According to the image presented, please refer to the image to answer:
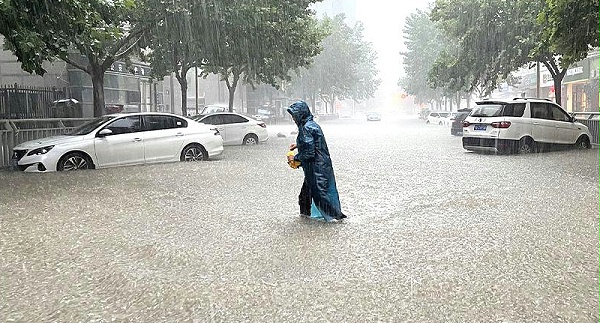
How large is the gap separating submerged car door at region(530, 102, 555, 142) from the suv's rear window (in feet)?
1.58

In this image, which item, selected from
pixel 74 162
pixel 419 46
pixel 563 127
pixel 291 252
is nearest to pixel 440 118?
pixel 419 46

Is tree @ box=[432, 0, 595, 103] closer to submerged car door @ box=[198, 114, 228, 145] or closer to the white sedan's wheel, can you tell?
submerged car door @ box=[198, 114, 228, 145]

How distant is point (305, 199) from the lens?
308 inches

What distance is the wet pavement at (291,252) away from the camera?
442cm

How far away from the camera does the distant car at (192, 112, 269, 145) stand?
2245 cm

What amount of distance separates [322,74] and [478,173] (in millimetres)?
52896

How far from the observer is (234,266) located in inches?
220

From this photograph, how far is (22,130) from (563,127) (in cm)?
1542

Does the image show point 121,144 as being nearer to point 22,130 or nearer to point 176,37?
point 22,130

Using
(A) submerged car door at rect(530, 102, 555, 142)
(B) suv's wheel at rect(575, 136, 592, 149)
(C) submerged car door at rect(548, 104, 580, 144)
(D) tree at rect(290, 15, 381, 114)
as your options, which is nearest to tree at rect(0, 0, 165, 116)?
(A) submerged car door at rect(530, 102, 555, 142)

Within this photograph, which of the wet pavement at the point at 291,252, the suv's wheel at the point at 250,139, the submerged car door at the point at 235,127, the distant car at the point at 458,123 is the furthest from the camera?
the distant car at the point at 458,123

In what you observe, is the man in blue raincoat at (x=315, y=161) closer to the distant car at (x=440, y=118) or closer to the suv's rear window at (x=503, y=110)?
the suv's rear window at (x=503, y=110)

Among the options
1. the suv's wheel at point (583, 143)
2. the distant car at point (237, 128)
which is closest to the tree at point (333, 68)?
the distant car at point (237, 128)

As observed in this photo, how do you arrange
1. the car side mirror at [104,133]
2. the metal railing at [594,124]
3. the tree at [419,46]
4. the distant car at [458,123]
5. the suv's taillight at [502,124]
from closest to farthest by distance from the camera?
the car side mirror at [104,133], the suv's taillight at [502,124], the metal railing at [594,124], the distant car at [458,123], the tree at [419,46]
